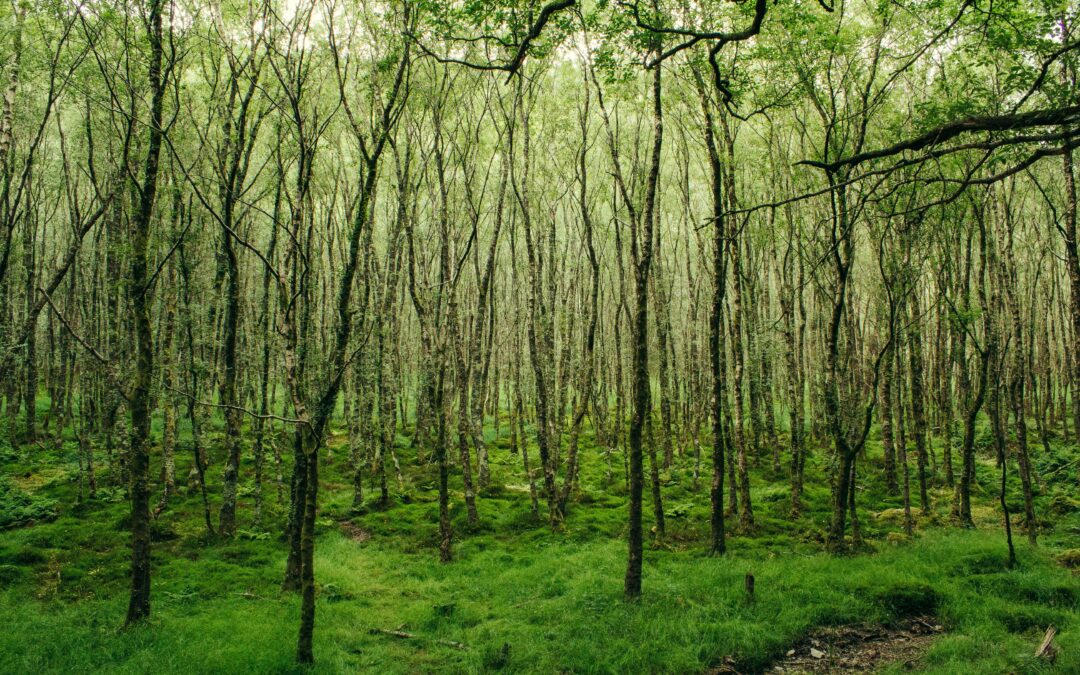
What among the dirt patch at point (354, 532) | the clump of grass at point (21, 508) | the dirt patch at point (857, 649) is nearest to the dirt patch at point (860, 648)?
the dirt patch at point (857, 649)

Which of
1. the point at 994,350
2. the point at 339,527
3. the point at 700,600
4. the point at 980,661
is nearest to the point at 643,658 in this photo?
the point at 700,600

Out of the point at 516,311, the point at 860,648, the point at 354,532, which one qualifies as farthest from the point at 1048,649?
the point at 516,311

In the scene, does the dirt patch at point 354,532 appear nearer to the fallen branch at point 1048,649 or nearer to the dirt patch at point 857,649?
the dirt patch at point 857,649

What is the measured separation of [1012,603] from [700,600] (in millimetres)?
4686

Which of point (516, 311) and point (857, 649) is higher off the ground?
point (516, 311)

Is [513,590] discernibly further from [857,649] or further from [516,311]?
[516,311]

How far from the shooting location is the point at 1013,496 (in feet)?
49.6

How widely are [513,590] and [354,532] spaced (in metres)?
5.38

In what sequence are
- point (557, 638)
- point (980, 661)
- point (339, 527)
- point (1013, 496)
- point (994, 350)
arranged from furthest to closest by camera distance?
point (1013, 496) → point (339, 527) → point (994, 350) → point (557, 638) → point (980, 661)

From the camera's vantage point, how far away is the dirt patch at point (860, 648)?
762 centimetres

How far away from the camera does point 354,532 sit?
551 inches

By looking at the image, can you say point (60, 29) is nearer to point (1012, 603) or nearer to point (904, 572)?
point (904, 572)

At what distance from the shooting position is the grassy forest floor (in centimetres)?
788

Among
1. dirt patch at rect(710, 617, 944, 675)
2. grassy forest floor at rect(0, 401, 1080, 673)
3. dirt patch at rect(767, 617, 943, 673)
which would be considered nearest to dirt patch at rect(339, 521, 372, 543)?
grassy forest floor at rect(0, 401, 1080, 673)
